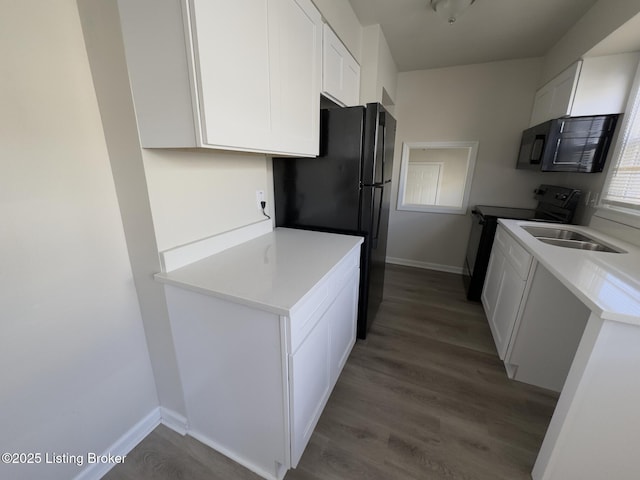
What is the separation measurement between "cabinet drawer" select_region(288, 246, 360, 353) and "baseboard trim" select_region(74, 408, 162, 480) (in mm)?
1089

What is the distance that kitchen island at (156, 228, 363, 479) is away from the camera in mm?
1002

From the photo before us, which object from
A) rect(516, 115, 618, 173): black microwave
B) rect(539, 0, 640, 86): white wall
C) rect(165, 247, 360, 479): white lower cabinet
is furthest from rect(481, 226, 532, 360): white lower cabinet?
rect(539, 0, 640, 86): white wall

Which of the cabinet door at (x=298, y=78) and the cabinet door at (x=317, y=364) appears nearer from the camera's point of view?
the cabinet door at (x=317, y=364)

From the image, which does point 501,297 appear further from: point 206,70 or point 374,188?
point 206,70

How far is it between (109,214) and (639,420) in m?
2.26

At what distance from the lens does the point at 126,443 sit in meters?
1.31

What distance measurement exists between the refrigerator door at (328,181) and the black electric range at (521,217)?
61.0 inches

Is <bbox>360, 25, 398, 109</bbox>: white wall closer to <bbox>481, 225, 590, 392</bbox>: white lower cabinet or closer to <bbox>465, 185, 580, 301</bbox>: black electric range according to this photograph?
<bbox>465, 185, 580, 301</bbox>: black electric range

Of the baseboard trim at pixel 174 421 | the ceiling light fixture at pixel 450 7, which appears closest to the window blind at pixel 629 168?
the ceiling light fixture at pixel 450 7

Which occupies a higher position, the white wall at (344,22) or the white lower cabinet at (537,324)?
the white wall at (344,22)

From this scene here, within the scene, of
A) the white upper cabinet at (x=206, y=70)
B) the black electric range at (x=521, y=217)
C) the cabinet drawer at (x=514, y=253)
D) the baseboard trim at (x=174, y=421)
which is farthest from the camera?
the black electric range at (x=521, y=217)

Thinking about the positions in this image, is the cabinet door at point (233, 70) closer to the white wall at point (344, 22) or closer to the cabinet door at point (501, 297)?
the white wall at point (344, 22)

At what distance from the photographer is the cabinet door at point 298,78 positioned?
1.25m

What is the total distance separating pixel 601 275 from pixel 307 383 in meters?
1.44
